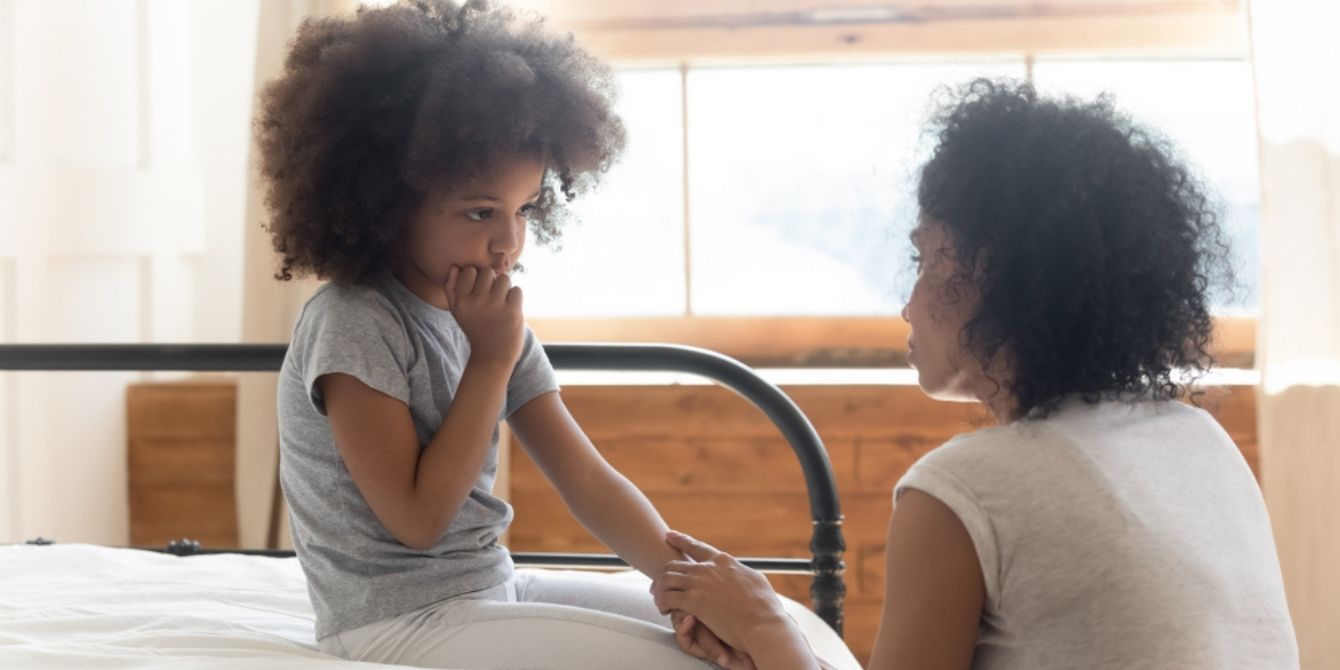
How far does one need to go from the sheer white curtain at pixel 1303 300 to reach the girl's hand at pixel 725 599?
152 cm

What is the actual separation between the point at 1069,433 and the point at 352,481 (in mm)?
645

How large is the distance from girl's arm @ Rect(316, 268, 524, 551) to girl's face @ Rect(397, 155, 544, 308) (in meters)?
0.11

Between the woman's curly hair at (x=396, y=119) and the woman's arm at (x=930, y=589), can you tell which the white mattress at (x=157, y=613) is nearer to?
the woman's curly hair at (x=396, y=119)

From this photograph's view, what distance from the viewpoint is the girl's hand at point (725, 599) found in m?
1.15

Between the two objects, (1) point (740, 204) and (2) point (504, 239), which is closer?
(2) point (504, 239)

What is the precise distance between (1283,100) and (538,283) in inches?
58.1

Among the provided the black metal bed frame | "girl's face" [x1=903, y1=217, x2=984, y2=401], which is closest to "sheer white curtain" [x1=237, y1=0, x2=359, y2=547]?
the black metal bed frame

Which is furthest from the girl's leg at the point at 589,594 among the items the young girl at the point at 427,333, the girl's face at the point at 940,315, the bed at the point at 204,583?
the girl's face at the point at 940,315

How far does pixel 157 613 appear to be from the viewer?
1401mm

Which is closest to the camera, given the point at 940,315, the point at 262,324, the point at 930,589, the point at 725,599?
the point at 930,589

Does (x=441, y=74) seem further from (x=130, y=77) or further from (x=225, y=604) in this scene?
(x=130, y=77)

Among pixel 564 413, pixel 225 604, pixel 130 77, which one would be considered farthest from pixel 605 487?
pixel 130 77

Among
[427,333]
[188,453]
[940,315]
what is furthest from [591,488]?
[188,453]

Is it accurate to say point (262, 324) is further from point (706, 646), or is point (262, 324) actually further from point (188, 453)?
point (706, 646)
